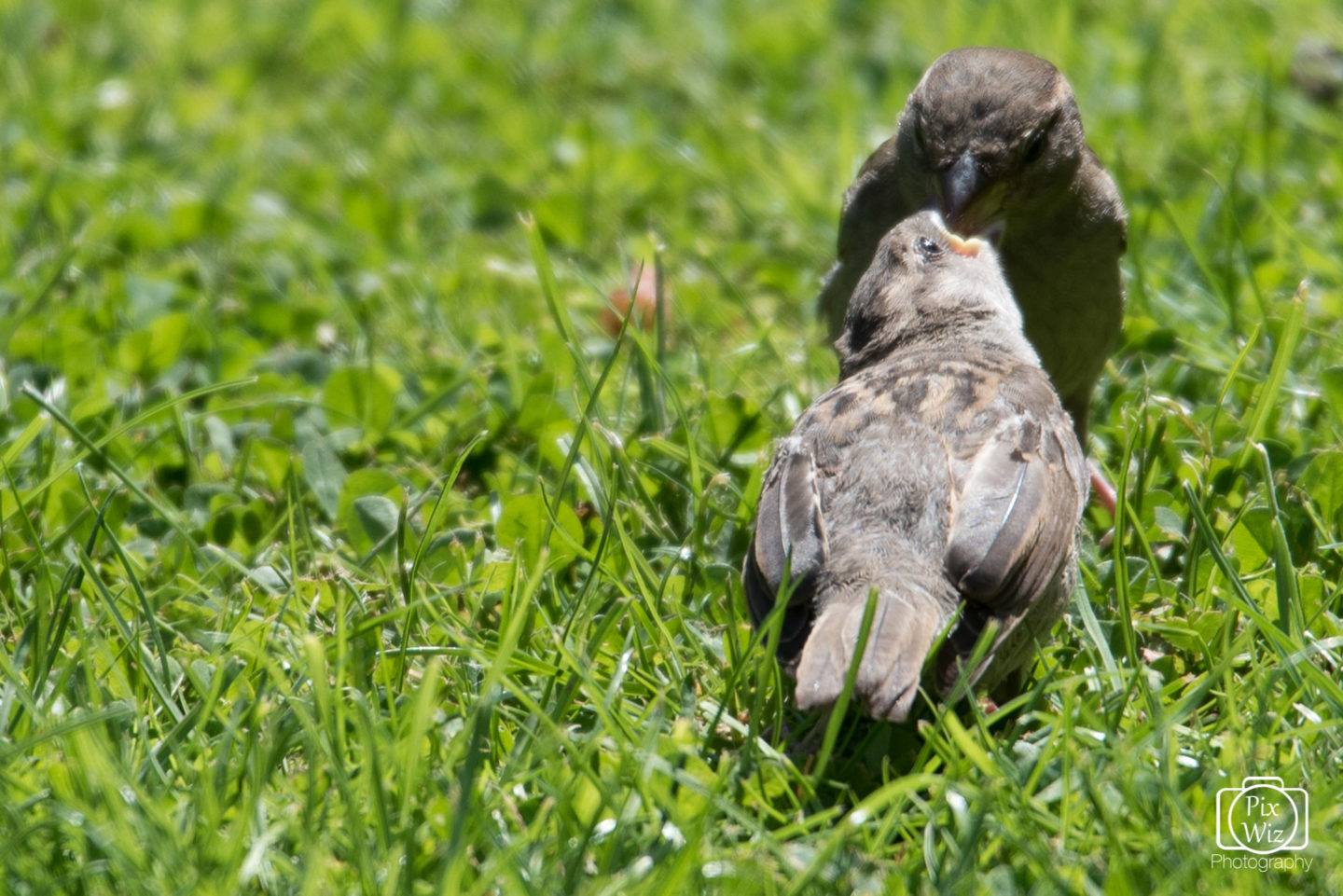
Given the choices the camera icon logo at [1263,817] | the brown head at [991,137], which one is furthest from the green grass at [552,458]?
the brown head at [991,137]

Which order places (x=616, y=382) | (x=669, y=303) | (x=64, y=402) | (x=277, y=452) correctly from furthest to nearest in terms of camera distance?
(x=669, y=303) < (x=616, y=382) < (x=64, y=402) < (x=277, y=452)

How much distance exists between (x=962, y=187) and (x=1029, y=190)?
29 centimetres

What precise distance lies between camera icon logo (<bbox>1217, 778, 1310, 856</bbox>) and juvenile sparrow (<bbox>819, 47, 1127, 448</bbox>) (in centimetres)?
220

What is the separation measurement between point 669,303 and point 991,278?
77.1 inches

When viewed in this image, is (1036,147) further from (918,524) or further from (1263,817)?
(1263,817)

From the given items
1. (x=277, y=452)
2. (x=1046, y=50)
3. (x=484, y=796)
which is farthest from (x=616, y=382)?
(x=1046, y=50)

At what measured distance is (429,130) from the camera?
324 inches

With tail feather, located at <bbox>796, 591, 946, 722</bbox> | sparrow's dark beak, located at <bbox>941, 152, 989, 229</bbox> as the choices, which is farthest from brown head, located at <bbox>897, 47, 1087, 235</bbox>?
tail feather, located at <bbox>796, 591, 946, 722</bbox>

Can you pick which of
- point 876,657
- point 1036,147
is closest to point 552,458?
point 1036,147

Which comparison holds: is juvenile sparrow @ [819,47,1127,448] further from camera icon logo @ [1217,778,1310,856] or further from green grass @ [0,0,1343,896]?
camera icon logo @ [1217,778,1310,856]

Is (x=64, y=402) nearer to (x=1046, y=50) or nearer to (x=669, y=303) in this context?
(x=669, y=303)

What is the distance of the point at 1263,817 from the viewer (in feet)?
10.4

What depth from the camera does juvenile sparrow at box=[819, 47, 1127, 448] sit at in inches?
193

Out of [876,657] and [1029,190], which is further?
[1029,190]
